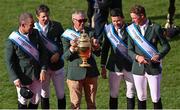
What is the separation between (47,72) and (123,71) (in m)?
1.32

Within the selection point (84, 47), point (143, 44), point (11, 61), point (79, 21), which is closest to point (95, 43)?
point (84, 47)

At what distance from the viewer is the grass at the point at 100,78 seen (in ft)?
34.9

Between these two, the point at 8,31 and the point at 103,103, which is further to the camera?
the point at 8,31

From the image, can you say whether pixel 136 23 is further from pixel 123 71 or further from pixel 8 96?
pixel 8 96

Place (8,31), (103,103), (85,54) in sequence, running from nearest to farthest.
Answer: (85,54)
(103,103)
(8,31)

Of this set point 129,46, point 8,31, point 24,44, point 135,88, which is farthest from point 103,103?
point 8,31

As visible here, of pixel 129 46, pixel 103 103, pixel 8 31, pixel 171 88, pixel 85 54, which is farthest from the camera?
pixel 8 31

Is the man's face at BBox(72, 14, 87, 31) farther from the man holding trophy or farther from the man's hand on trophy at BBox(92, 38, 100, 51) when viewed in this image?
the man's hand on trophy at BBox(92, 38, 100, 51)

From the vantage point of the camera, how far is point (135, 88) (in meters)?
9.41

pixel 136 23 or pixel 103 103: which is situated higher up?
pixel 136 23

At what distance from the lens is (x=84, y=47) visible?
8102mm

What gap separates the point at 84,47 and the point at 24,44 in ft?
3.41

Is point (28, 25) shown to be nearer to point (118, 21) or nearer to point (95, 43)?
point (95, 43)

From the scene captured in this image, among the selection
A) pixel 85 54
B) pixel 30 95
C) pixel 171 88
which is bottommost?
pixel 171 88
